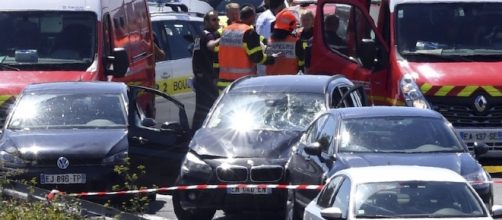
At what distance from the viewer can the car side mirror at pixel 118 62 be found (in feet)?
66.2

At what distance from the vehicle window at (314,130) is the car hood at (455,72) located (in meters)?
4.34

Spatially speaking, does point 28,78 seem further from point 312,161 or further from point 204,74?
point 312,161

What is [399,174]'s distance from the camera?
11.3m

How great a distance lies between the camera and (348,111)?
14.3m

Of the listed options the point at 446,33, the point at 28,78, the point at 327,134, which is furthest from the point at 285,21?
the point at 327,134

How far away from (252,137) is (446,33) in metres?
4.98

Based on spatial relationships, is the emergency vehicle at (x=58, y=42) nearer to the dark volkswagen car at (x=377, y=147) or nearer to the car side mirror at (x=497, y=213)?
the dark volkswagen car at (x=377, y=147)

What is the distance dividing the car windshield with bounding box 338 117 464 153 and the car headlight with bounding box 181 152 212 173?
61.4 inches

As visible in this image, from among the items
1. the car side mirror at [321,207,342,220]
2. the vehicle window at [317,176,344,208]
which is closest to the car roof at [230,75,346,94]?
the vehicle window at [317,176,344,208]

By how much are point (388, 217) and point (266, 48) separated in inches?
394

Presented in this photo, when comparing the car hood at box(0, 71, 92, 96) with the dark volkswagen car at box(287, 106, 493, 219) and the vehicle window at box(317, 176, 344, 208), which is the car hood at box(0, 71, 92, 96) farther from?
the vehicle window at box(317, 176, 344, 208)

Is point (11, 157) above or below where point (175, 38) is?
above

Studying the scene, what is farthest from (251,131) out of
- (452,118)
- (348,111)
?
(452,118)

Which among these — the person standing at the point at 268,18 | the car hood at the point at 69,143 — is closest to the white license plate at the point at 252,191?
the car hood at the point at 69,143
